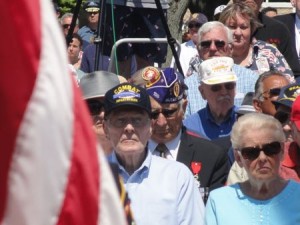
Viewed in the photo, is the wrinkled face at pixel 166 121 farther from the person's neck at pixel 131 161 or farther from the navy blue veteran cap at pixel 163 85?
the person's neck at pixel 131 161

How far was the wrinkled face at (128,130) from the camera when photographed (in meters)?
5.25

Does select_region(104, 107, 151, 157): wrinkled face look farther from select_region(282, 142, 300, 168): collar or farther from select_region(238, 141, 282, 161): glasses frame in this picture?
select_region(282, 142, 300, 168): collar

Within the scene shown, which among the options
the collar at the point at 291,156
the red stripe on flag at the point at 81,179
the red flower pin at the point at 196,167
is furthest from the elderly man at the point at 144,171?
the red stripe on flag at the point at 81,179

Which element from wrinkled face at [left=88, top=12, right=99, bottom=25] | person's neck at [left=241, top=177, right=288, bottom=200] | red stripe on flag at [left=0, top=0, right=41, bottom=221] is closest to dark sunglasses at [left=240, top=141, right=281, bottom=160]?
person's neck at [left=241, top=177, right=288, bottom=200]

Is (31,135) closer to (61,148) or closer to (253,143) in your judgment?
(61,148)

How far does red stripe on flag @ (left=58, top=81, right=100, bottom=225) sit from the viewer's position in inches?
87.0

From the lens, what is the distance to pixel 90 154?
7.38ft

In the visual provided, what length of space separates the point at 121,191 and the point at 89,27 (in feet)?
35.0

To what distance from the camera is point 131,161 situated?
5316 mm

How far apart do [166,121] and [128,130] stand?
94 centimetres

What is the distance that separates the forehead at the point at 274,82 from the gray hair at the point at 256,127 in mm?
1652

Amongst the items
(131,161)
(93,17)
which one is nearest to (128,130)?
(131,161)

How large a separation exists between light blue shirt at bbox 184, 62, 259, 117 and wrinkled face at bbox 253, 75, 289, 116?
517mm

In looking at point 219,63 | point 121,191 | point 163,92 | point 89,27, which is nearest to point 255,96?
point 219,63
